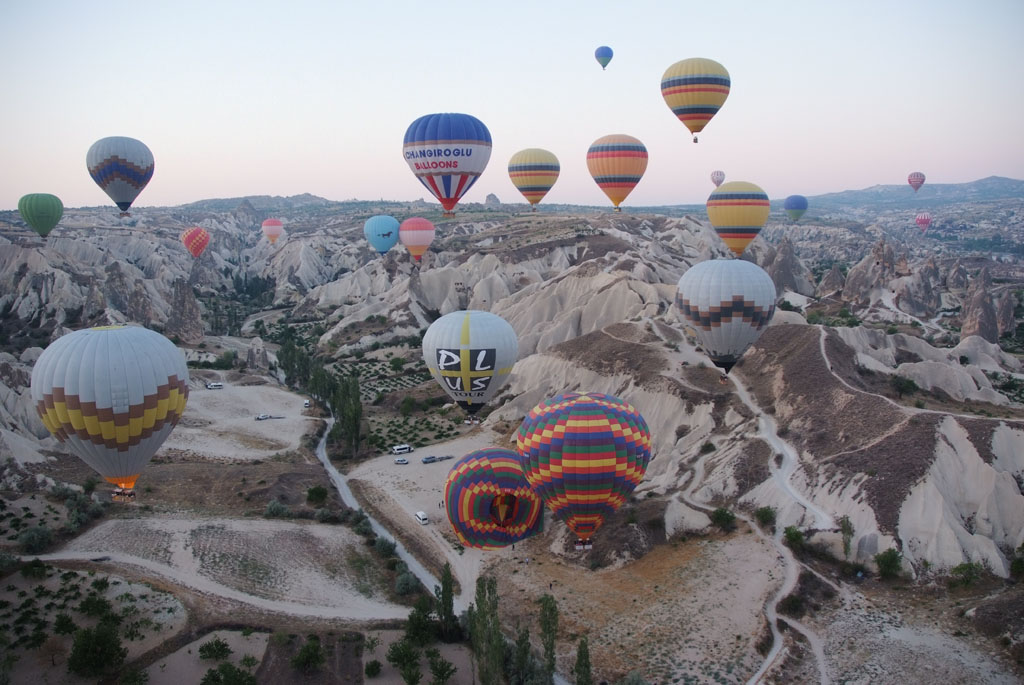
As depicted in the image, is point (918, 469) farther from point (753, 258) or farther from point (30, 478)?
point (753, 258)

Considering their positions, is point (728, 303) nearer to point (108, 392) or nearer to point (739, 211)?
point (739, 211)

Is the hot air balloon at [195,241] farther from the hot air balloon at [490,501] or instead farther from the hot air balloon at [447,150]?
the hot air balloon at [490,501]

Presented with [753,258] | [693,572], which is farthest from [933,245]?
[693,572]

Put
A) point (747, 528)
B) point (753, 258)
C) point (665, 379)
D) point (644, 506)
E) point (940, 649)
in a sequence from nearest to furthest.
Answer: point (940, 649) → point (747, 528) → point (644, 506) → point (665, 379) → point (753, 258)

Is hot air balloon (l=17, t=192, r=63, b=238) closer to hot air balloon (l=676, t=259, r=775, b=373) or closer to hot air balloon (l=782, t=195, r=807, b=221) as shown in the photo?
hot air balloon (l=676, t=259, r=775, b=373)

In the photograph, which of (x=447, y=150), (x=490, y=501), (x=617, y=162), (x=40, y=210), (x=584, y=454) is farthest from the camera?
(x=40, y=210)

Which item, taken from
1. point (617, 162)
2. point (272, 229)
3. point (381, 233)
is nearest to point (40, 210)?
point (381, 233)

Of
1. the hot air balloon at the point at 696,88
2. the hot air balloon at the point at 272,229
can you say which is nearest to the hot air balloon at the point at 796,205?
the hot air balloon at the point at 696,88
